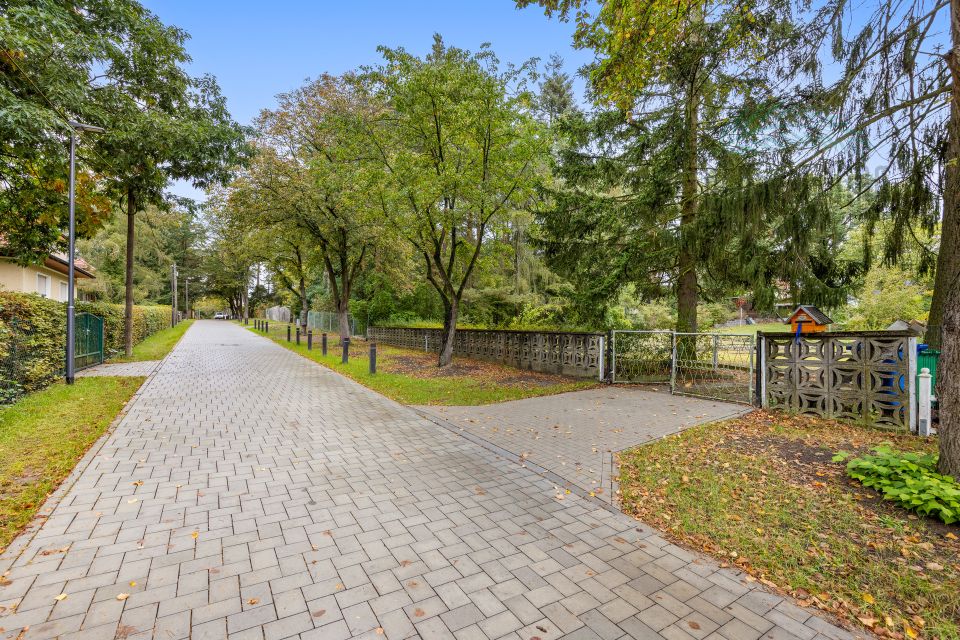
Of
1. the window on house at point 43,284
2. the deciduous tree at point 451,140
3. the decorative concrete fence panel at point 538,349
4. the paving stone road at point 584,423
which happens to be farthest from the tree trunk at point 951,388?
the window on house at point 43,284

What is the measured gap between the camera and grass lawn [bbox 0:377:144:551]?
143 inches

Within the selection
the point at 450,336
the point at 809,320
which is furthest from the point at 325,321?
the point at 809,320

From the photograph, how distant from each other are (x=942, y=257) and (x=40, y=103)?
16.2m

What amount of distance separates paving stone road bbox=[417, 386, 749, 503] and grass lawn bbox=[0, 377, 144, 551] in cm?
460

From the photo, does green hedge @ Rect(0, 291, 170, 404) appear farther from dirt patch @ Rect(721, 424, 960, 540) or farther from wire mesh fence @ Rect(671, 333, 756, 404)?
wire mesh fence @ Rect(671, 333, 756, 404)

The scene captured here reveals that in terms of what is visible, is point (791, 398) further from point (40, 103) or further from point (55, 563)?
point (40, 103)

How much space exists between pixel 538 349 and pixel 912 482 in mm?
9127

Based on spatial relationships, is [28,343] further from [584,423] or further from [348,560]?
[584,423]

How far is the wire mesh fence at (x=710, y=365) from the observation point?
28.4 feet

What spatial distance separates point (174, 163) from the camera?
39.5 ft

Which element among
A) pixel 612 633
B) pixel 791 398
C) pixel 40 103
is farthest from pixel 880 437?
pixel 40 103

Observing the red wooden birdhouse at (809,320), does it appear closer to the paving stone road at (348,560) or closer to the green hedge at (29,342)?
the paving stone road at (348,560)

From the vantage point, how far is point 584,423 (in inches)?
263

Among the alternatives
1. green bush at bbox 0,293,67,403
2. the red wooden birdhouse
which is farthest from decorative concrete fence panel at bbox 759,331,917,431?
green bush at bbox 0,293,67,403
